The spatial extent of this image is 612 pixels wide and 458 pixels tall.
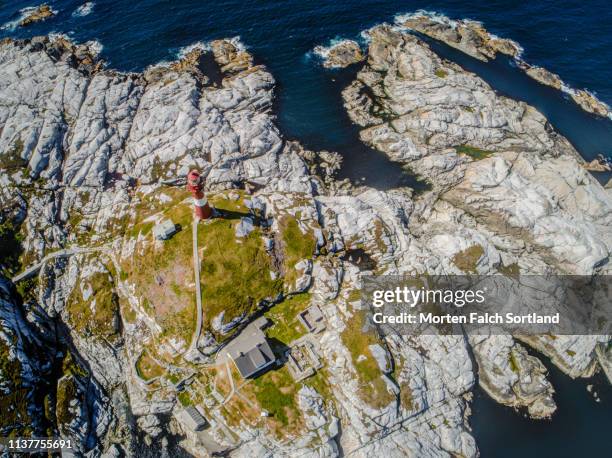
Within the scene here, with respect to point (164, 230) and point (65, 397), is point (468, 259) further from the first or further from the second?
point (65, 397)

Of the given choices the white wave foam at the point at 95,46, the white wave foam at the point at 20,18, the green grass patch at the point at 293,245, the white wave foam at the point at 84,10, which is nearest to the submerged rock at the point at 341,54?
the green grass patch at the point at 293,245

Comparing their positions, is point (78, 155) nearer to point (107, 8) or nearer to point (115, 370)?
point (115, 370)

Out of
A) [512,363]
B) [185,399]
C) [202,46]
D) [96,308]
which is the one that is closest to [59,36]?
[202,46]

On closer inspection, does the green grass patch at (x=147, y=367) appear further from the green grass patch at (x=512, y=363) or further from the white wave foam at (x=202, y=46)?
the white wave foam at (x=202, y=46)

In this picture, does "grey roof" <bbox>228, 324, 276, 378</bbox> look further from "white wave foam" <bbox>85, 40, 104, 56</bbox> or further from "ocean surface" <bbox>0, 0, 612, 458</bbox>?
"white wave foam" <bbox>85, 40, 104, 56</bbox>

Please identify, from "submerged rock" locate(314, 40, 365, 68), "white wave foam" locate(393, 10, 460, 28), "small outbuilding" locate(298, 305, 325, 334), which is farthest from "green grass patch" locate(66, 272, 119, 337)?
"white wave foam" locate(393, 10, 460, 28)
